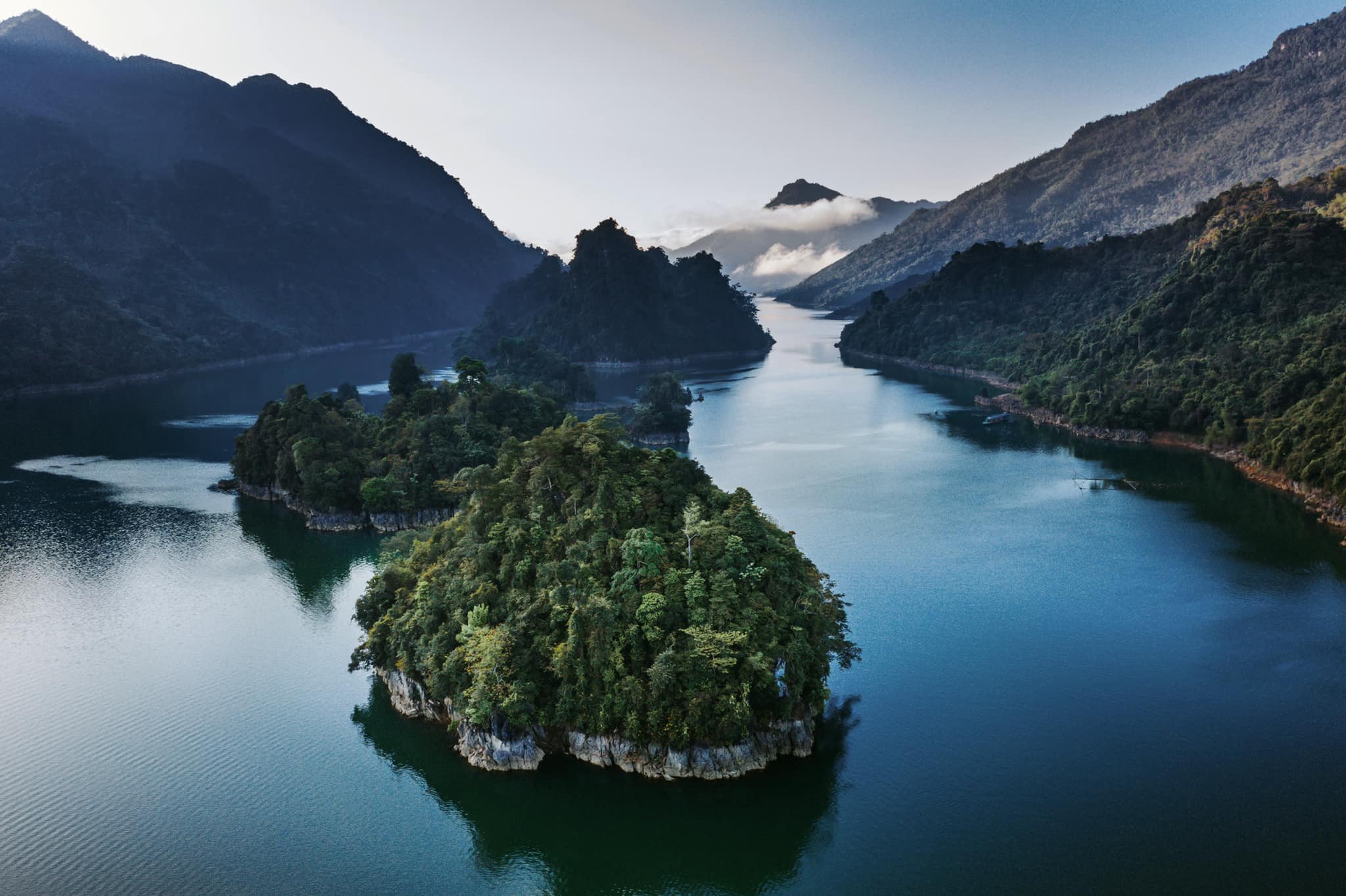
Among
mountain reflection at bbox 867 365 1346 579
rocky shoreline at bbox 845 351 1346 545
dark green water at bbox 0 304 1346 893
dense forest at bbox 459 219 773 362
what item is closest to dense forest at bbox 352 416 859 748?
dark green water at bbox 0 304 1346 893

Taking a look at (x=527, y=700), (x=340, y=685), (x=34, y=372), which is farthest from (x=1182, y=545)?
(x=34, y=372)

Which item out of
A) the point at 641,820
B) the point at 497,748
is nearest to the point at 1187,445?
the point at 641,820

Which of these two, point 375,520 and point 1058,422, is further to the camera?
point 1058,422

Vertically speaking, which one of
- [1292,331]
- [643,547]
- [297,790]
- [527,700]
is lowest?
[297,790]

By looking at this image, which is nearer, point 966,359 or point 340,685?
point 340,685

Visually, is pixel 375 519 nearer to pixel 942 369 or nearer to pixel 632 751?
pixel 632 751

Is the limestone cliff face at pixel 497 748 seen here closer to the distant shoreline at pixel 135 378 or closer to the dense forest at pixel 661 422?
the dense forest at pixel 661 422

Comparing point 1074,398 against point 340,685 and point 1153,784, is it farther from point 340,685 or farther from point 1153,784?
point 340,685

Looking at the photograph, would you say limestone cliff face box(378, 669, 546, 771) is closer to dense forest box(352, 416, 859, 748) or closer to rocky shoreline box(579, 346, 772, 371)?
dense forest box(352, 416, 859, 748)
